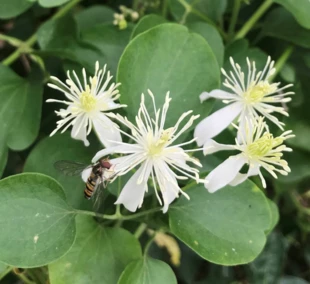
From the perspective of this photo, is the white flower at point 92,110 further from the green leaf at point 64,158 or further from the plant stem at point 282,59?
the plant stem at point 282,59

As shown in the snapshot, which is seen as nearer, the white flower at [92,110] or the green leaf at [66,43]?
the white flower at [92,110]

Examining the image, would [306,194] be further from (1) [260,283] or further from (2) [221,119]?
(2) [221,119]

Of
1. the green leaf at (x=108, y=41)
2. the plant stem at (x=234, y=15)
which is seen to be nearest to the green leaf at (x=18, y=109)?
the green leaf at (x=108, y=41)

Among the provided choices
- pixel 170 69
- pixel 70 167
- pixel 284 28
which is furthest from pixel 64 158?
pixel 284 28

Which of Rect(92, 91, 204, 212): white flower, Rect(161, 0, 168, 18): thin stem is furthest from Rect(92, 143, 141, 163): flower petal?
Rect(161, 0, 168, 18): thin stem

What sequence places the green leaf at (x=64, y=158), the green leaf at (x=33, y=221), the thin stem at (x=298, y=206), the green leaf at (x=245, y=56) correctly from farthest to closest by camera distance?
the thin stem at (x=298, y=206) → the green leaf at (x=245, y=56) → the green leaf at (x=64, y=158) → the green leaf at (x=33, y=221)

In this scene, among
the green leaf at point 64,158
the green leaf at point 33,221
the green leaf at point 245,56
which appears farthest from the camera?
the green leaf at point 245,56

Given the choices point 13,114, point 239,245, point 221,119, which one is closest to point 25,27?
point 13,114
